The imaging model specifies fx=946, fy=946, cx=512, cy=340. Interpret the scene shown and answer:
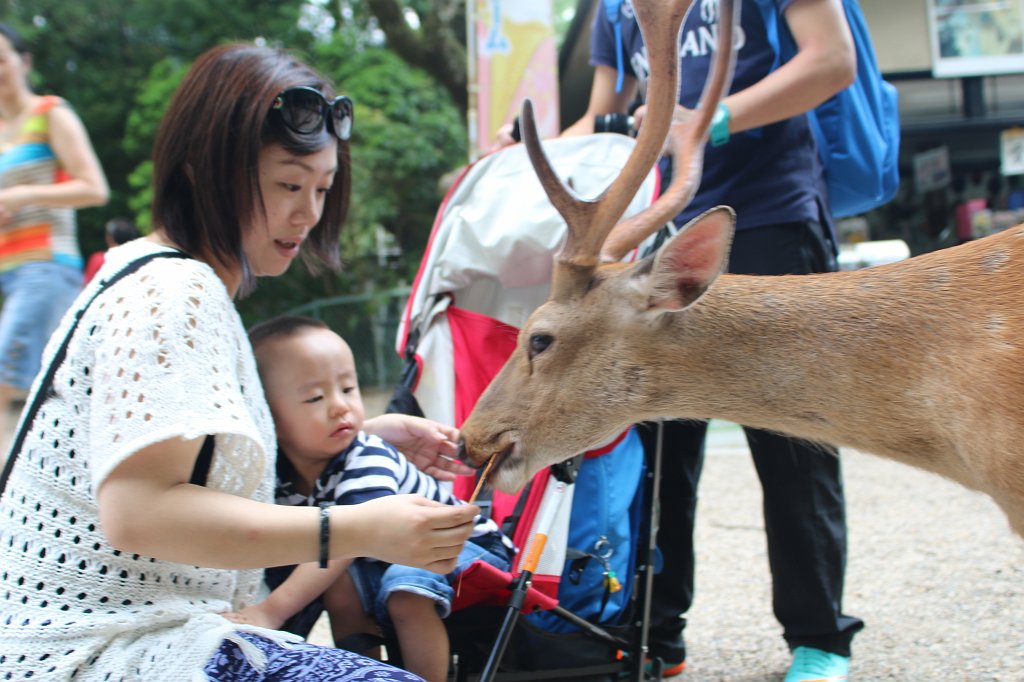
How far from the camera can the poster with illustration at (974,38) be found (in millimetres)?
9109

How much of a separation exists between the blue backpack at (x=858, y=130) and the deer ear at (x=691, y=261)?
979 millimetres

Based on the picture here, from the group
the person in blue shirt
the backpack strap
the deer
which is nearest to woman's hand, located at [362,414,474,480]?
the deer

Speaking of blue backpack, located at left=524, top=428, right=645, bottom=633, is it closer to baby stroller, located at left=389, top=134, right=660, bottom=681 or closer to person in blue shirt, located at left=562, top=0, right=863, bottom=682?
baby stroller, located at left=389, top=134, right=660, bottom=681

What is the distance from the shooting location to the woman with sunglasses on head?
1.68 metres

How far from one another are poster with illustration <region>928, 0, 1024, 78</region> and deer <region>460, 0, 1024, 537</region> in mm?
7629

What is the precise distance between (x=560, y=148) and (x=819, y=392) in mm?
1256

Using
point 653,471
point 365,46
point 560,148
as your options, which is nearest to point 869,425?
point 653,471

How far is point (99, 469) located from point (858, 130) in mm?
2521

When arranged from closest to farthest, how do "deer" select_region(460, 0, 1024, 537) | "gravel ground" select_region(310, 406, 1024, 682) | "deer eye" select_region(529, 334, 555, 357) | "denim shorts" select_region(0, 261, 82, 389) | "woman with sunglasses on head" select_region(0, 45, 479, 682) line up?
"woman with sunglasses on head" select_region(0, 45, 479, 682) → "deer" select_region(460, 0, 1024, 537) → "deer eye" select_region(529, 334, 555, 357) → "gravel ground" select_region(310, 406, 1024, 682) → "denim shorts" select_region(0, 261, 82, 389)

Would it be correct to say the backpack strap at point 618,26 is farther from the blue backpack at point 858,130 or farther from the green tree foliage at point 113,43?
the green tree foliage at point 113,43

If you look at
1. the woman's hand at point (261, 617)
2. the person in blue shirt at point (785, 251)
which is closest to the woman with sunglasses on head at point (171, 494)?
the woman's hand at point (261, 617)

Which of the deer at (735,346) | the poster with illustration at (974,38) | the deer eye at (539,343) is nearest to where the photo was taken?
the deer at (735,346)

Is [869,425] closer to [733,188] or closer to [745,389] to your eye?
[745,389]

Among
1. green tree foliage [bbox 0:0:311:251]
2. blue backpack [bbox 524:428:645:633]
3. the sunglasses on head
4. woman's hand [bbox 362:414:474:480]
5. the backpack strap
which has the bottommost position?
blue backpack [bbox 524:428:645:633]
